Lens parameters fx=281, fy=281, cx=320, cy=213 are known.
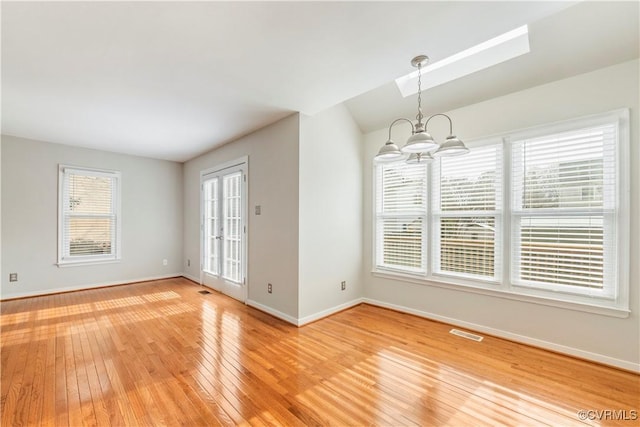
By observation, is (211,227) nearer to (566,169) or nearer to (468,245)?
(468,245)

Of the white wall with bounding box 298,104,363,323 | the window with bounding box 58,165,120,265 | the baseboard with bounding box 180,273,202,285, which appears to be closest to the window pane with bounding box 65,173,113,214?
the window with bounding box 58,165,120,265

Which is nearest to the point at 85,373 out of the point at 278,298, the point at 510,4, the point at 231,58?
the point at 278,298

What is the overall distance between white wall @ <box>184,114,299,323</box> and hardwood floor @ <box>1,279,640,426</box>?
47 centimetres

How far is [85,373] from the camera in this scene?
89.8 inches

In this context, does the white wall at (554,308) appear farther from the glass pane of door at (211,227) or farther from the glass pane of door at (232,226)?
the glass pane of door at (211,227)

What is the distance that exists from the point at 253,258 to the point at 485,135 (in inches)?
130

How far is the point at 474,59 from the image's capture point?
2.94 m

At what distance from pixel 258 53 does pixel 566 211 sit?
122 inches

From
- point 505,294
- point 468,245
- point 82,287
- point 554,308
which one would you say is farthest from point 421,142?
point 82,287

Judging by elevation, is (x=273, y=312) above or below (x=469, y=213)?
below

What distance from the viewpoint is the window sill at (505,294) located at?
2443 millimetres

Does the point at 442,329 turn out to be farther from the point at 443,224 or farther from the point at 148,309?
the point at 148,309
